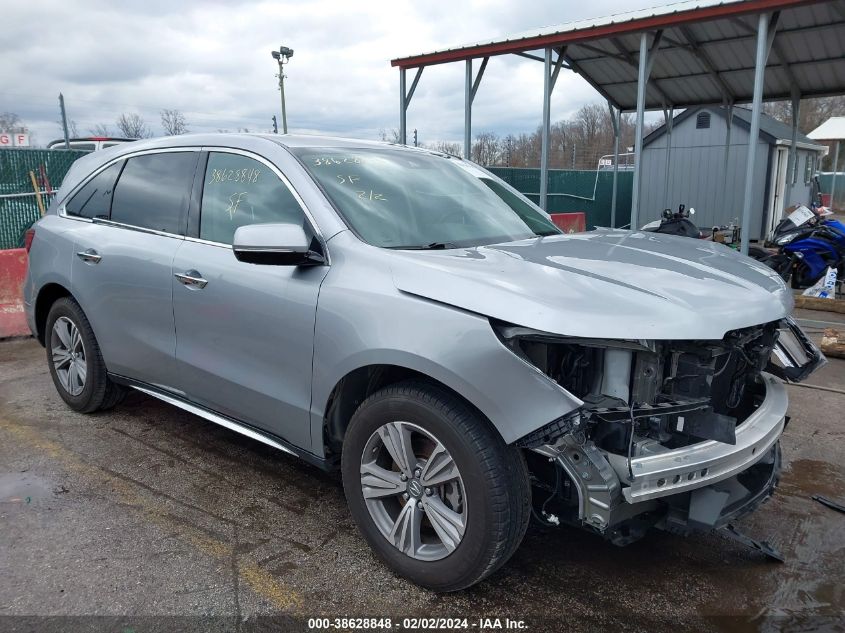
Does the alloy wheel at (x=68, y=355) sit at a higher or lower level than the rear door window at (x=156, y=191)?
lower

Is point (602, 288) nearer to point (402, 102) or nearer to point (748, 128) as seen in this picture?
point (402, 102)

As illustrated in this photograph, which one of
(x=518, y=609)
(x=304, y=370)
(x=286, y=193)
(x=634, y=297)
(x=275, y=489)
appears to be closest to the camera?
(x=634, y=297)

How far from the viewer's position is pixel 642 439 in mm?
2350

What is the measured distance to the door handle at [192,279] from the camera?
335 cm

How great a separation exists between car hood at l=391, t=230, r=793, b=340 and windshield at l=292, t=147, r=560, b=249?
260mm

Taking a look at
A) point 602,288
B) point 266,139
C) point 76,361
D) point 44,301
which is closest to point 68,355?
point 76,361

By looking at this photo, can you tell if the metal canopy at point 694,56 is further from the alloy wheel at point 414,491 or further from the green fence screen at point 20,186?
the alloy wheel at point 414,491

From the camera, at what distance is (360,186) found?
3.22 metres

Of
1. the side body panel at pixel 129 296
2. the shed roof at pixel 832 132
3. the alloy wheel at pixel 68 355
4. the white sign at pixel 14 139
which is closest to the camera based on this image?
the side body panel at pixel 129 296

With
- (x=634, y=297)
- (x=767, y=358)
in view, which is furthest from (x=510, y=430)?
(x=767, y=358)

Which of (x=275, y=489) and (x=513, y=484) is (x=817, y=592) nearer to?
(x=513, y=484)

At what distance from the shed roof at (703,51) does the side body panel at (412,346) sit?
7616mm

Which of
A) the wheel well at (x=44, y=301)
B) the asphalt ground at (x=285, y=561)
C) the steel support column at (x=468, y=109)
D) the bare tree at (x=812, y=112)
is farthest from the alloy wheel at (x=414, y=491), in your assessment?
the bare tree at (x=812, y=112)

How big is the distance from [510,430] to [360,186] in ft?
4.98
